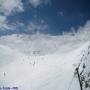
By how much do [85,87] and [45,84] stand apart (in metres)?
68.5

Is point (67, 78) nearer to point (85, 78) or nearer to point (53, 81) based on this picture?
point (53, 81)

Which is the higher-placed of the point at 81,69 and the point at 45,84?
the point at 81,69

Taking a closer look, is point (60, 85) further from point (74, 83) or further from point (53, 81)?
point (74, 83)

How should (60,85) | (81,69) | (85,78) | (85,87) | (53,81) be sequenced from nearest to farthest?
(85,87)
(85,78)
(81,69)
(60,85)
(53,81)

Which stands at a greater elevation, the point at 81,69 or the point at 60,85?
the point at 81,69

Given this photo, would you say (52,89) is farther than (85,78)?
Yes

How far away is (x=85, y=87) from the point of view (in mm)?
130000

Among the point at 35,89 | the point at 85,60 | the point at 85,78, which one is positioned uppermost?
the point at 85,60

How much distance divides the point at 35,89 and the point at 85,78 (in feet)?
215

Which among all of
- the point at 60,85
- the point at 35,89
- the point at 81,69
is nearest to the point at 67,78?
the point at 60,85

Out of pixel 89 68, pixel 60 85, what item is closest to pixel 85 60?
pixel 89 68

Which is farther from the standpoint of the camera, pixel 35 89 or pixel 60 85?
pixel 35 89

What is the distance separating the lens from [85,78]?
142625mm

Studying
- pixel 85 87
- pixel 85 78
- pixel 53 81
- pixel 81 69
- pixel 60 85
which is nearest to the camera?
pixel 85 87
